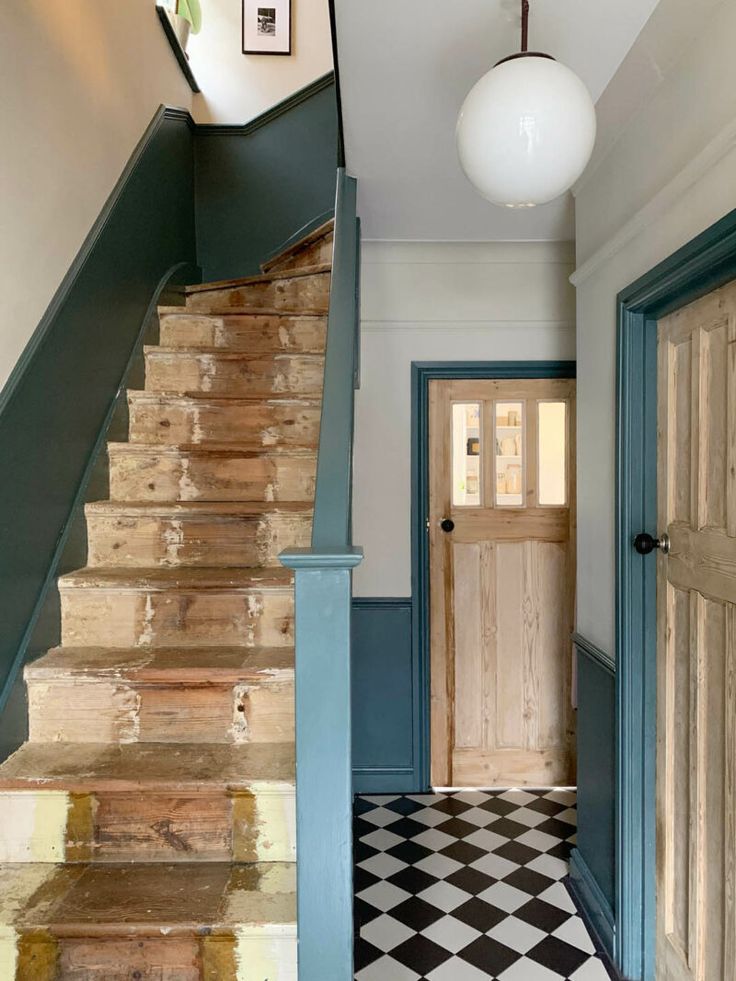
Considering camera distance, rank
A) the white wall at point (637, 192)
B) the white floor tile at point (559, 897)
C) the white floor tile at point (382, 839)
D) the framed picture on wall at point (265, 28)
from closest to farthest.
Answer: the white wall at point (637, 192)
the white floor tile at point (559, 897)
the white floor tile at point (382, 839)
the framed picture on wall at point (265, 28)

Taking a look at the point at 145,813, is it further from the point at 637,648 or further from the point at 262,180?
the point at 262,180

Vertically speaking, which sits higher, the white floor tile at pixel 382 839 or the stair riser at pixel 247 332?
the stair riser at pixel 247 332

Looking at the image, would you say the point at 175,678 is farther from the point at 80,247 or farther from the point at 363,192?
the point at 363,192

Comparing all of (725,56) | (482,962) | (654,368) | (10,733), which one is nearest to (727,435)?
(654,368)

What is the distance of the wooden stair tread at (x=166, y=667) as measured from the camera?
1.84 meters

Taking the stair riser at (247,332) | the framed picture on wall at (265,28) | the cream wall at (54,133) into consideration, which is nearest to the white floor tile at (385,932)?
the cream wall at (54,133)

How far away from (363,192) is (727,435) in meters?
1.58

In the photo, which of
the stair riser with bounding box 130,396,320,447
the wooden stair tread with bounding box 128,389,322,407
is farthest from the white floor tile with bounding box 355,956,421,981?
the wooden stair tread with bounding box 128,389,322,407

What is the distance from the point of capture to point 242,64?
4.05 m

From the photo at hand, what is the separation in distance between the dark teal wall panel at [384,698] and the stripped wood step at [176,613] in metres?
1.23

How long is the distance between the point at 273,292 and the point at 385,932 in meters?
2.55

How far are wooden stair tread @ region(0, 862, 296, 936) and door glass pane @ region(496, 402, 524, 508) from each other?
Result: 204 cm

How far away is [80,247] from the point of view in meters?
2.33

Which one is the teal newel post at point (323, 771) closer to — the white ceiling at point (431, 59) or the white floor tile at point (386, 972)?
the white floor tile at point (386, 972)
